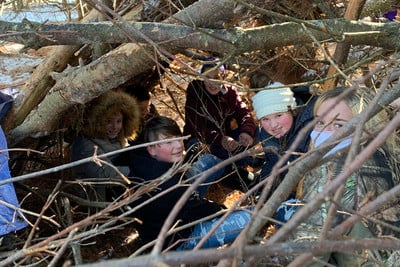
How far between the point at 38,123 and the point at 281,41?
195cm

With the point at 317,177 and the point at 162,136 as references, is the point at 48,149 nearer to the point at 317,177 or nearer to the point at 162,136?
the point at 162,136

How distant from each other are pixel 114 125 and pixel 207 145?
0.76 meters

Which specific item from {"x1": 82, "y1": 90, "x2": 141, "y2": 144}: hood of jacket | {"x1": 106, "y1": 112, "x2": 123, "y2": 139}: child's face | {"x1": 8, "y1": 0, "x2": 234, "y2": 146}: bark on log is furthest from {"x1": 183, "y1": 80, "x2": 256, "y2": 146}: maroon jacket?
{"x1": 8, "y1": 0, "x2": 234, "y2": 146}: bark on log

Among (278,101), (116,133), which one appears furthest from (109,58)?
(278,101)

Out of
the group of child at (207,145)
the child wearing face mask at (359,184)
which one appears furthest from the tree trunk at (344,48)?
the child wearing face mask at (359,184)

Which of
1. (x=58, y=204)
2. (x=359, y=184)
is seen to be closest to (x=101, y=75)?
(x=58, y=204)

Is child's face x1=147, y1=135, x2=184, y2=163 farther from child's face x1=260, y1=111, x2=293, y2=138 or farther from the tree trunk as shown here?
the tree trunk

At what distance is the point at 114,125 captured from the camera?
385 centimetres

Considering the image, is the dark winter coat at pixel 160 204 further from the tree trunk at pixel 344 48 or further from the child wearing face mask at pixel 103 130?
the tree trunk at pixel 344 48

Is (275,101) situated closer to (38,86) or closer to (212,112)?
(212,112)

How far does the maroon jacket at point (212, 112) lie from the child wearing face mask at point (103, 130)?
2.03 ft

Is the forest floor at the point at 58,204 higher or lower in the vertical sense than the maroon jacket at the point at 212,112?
lower

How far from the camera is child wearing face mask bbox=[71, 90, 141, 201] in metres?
3.71

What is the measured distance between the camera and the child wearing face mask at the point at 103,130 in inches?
146
